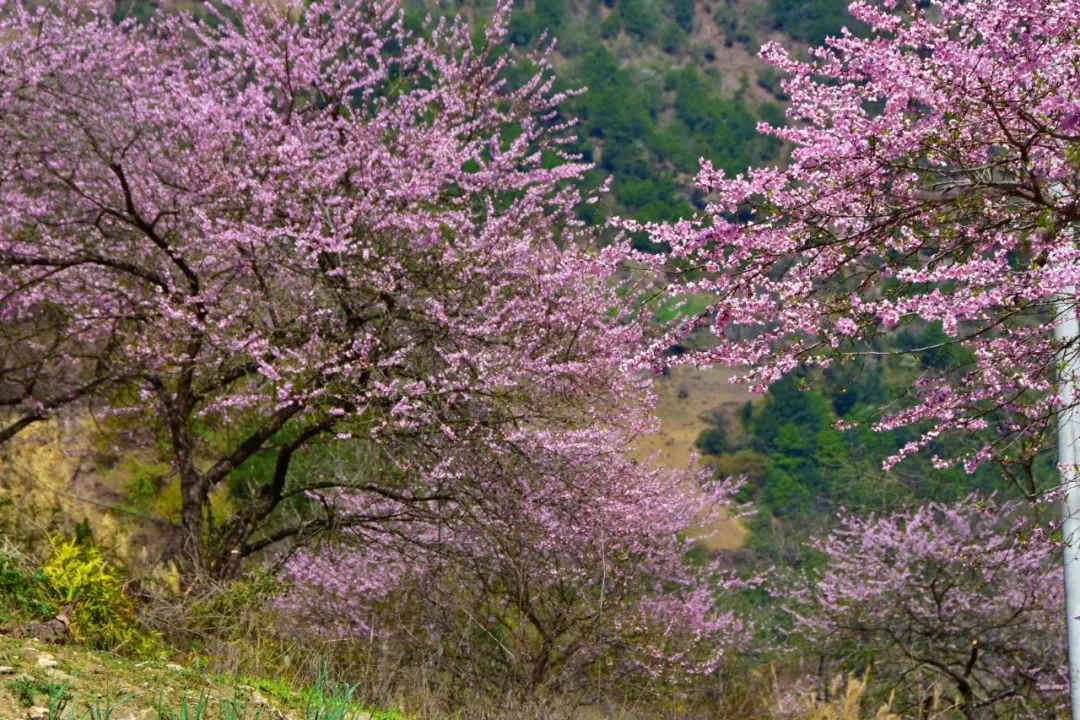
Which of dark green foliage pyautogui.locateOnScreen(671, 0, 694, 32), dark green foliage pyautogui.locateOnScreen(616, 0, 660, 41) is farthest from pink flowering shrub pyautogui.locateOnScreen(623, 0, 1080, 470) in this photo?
dark green foliage pyautogui.locateOnScreen(671, 0, 694, 32)

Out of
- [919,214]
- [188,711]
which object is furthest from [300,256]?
[919,214]

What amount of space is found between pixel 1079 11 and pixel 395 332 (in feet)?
16.3

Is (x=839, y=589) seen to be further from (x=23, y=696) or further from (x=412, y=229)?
(x=23, y=696)

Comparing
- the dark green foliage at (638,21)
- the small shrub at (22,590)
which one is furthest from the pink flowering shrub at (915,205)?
the dark green foliage at (638,21)

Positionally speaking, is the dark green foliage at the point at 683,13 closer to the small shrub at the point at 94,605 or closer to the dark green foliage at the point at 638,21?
the dark green foliage at the point at 638,21

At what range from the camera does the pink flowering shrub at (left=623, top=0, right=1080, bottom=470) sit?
422 centimetres

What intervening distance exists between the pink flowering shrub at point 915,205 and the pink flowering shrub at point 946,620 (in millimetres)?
8490

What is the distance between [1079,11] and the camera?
13.7 ft

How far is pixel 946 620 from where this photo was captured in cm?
1443

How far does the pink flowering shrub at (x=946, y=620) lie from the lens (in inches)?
523

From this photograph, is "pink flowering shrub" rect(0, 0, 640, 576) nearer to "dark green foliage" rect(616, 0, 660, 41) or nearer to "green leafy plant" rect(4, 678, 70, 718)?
"green leafy plant" rect(4, 678, 70, 718)

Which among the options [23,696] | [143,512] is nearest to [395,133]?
[23,696]

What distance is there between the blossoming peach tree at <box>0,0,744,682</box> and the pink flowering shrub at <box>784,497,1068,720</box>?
239 inches

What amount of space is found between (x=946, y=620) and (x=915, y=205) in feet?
38.2
